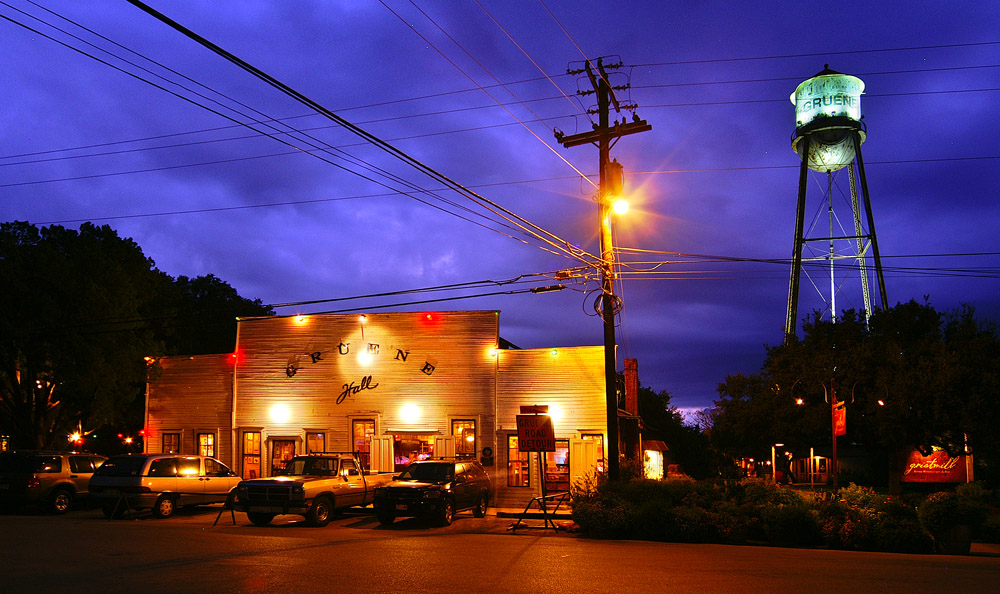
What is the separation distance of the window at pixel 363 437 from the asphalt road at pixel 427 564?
31.8 feet

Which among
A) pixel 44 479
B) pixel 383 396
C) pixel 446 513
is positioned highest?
pixel 383 396

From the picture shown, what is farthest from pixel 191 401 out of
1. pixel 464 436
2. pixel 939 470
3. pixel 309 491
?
pixel 939 470

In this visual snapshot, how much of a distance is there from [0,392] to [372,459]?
1510 centimetres

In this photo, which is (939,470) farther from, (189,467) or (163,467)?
(163,467)

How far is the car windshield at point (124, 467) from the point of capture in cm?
1914

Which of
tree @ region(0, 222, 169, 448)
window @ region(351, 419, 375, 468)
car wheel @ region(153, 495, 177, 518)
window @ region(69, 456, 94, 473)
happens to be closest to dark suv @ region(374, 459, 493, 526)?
car wheel @ region(153, 495, 177, 518)

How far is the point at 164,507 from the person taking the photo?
64.5ft

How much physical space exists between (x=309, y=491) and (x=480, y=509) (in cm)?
511

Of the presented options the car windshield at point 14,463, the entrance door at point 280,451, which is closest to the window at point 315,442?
the entrance door at point 280,451

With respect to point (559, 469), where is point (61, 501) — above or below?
below

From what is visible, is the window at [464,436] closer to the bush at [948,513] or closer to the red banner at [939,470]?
the bush at [948,513]

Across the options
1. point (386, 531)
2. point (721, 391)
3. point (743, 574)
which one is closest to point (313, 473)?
point (386, 531)

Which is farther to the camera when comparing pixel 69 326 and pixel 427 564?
pixel 69 326

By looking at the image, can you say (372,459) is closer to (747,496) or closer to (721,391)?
(747,496)
